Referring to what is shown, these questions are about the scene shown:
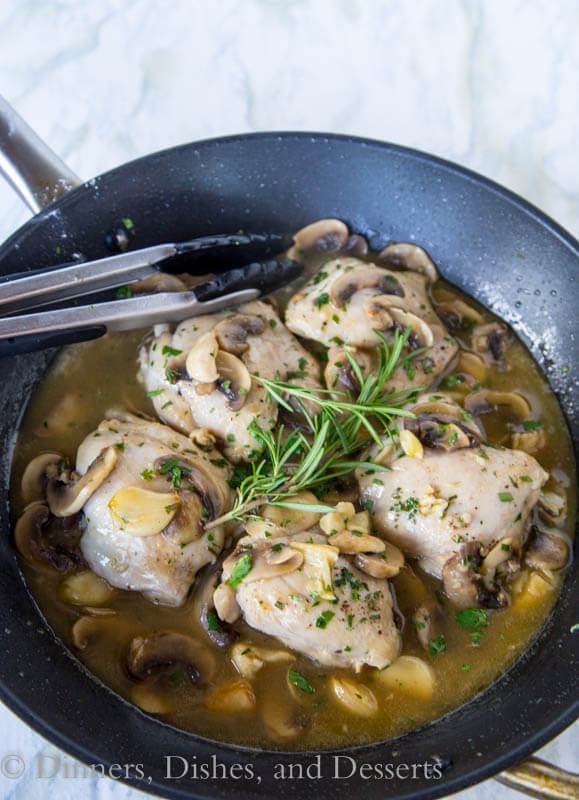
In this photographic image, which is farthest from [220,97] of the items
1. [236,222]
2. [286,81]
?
[236,222]

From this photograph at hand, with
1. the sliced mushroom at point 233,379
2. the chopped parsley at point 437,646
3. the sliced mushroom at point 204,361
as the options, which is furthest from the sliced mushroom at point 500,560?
the sliced mushroom at point 204,361

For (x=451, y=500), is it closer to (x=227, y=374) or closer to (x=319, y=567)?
(x=319, y=567)

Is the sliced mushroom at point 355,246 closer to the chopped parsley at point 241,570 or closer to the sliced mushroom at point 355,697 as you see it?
the chopped parsley at point 241,570

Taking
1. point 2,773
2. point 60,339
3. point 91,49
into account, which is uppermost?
point 91,49

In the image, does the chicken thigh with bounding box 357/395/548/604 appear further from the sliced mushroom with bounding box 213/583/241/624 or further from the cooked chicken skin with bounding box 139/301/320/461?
the sliced mushroom with bounding box 213/583/241/624

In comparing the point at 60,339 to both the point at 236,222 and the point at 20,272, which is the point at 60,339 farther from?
the point at 236,222

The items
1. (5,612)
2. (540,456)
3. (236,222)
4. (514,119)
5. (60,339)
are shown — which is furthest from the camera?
(514,119)
